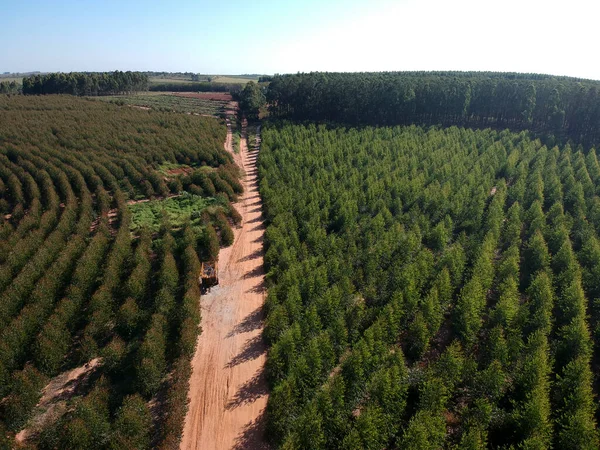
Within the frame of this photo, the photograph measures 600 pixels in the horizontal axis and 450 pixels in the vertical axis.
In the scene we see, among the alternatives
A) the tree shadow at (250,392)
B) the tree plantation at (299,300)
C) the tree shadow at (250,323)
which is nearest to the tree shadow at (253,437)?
the tree plantation at (299,300)

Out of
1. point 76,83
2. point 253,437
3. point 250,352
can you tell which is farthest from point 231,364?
point 76,83

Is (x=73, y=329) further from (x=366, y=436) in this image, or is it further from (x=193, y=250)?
(x=366, y=436)

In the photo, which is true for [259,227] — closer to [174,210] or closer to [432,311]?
[174,210]

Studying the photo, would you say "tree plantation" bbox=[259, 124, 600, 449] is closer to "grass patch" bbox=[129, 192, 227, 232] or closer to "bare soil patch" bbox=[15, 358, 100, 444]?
"grass patch" bbox=[129, 192, 227, 232]

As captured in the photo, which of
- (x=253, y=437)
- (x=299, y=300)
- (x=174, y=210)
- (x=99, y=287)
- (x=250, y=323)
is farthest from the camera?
(x=174, y=210)

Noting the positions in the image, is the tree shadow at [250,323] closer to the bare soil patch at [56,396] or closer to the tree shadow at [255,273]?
the tree shadow at [255,273]

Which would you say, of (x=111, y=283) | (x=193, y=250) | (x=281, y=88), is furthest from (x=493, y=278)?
(x=281, y=88)

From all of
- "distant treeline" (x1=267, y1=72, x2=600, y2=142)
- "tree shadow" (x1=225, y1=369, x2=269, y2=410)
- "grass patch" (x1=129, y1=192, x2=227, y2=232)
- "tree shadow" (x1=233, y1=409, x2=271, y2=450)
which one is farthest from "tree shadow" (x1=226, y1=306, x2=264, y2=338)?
"distant treeline" (x1=267, y1=72, x2=600, y2=142)
